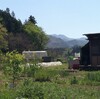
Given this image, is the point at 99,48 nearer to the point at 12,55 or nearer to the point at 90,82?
the point at 90,82

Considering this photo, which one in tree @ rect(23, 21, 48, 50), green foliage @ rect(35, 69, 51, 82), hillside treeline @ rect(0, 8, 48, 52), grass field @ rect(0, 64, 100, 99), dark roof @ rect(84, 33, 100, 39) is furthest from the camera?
tree @ rect(23, 21, 48, 50)

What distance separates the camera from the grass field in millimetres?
9211

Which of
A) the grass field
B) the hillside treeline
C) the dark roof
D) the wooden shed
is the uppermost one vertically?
the hillside treeline

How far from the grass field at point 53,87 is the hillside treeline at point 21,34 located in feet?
155

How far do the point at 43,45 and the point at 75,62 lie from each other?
55.3m

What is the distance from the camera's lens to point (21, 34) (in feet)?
253

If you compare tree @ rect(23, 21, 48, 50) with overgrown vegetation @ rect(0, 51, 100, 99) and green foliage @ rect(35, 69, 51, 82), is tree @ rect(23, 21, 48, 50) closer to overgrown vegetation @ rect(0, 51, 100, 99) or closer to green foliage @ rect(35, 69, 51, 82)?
overgrown vegetation @ rect(0, 51, 100, 99)

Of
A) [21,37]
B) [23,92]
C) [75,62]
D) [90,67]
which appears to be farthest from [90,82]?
[21,37]

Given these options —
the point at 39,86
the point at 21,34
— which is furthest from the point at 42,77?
the point at 21,34

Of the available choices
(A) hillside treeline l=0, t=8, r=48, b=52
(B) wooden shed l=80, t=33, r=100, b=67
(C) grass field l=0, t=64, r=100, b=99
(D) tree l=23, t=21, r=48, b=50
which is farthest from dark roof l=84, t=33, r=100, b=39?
(D) tree l=23, t=21, r=48, b=50

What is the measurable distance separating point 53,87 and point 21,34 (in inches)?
2524

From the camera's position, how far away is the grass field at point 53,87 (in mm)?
9211

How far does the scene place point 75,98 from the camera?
10.5 meters

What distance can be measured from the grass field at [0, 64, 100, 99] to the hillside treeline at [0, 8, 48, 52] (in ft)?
155
